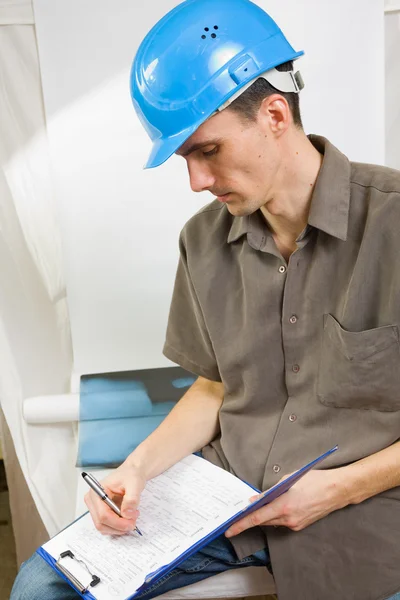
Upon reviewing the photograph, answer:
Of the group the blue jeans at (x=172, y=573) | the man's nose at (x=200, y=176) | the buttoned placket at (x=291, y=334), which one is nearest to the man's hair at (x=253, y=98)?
the man's nose at (x=200, y=176)

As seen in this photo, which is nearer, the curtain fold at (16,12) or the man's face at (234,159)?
the man's face at (234,159)

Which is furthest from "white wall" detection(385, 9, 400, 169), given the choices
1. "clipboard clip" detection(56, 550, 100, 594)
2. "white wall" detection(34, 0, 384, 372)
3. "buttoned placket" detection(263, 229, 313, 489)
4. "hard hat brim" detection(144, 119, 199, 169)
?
"clipboard clip" detection(56, 550, 100, 594)

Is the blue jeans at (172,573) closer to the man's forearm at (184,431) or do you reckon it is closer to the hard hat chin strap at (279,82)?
the man's forearm at (184,431)

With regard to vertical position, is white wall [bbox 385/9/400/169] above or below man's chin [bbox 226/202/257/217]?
above

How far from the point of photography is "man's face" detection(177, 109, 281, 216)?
1.19 meters

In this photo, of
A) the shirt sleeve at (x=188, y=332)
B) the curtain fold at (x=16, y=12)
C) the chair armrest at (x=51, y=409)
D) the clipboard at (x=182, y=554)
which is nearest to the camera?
the clipboard at (x=182, y=554)

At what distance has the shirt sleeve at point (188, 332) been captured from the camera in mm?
1465

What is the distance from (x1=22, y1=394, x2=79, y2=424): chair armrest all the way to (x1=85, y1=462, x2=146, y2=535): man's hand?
64 centimetres

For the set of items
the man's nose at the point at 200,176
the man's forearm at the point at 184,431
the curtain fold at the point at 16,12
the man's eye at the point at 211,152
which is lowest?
the man's forearm at the point at 184,431

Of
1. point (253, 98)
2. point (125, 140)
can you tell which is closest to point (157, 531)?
point (253, 98)

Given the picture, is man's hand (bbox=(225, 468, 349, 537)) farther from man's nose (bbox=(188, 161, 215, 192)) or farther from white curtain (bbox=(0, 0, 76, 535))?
white curtain (bbox=(0, 0, 76, 535))

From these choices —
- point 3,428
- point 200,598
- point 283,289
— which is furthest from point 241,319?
point 3,428

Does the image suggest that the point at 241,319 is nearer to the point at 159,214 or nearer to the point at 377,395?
the point at 377,395

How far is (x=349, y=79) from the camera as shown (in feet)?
6.15
